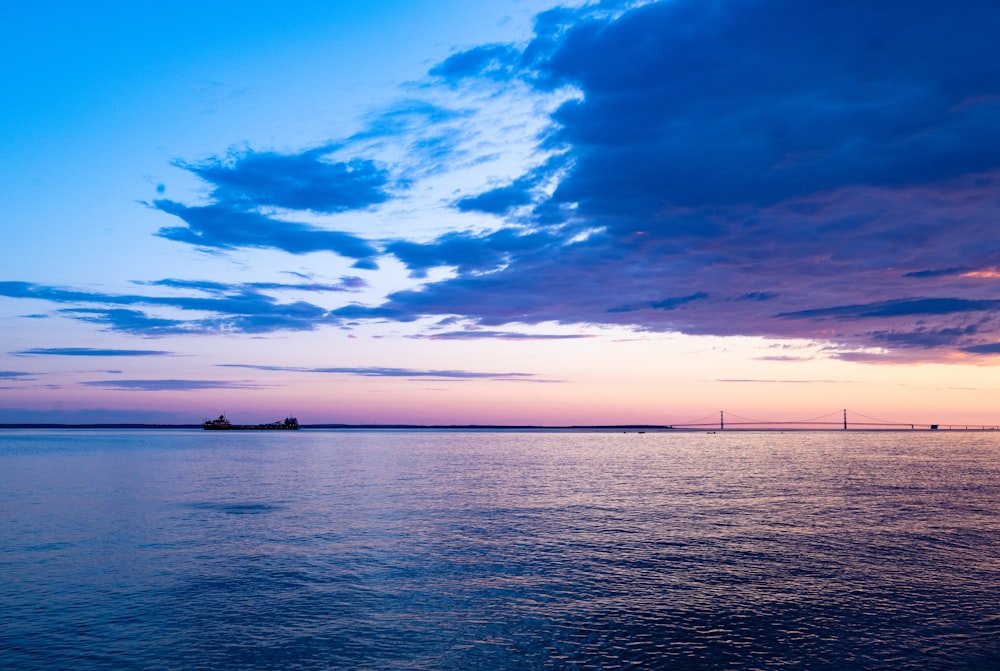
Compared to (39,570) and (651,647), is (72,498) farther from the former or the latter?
(651,647)

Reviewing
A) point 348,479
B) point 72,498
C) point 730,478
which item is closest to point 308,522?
point 72,498

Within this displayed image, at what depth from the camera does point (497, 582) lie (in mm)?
34969

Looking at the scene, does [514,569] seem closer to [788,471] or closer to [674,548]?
[674,548]

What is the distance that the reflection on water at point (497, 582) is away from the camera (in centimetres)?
2509

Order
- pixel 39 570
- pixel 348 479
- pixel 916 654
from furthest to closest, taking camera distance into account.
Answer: pixel 348 479 → pixel 39 570 → pixel 916 654

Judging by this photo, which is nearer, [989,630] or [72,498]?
[989,630]

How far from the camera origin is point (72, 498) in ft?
233

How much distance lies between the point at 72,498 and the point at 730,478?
84.8 m

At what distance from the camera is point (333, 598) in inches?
1253

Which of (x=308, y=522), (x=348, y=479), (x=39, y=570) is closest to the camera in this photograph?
(x=39, y=570)

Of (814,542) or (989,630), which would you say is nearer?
(989,630)

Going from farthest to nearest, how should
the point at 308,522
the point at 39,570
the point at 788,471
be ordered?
the point at 788,471
the point at 308,522
the point at 39,570

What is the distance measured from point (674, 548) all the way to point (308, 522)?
29029mm

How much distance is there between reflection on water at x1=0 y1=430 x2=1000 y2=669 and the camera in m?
25.1
